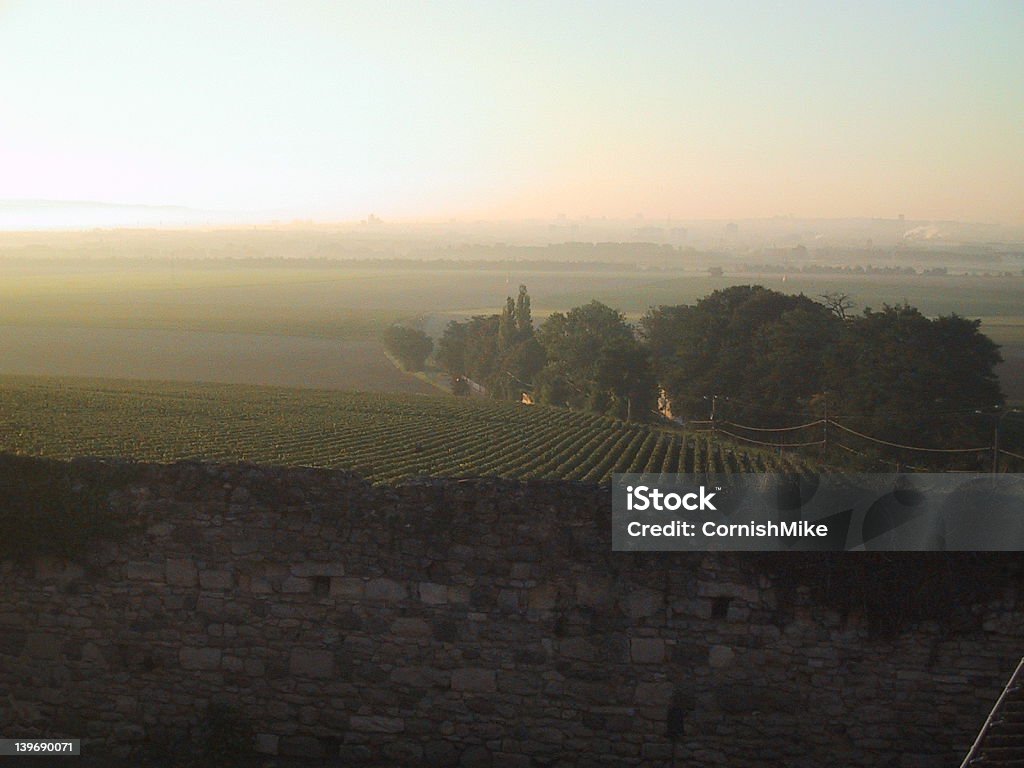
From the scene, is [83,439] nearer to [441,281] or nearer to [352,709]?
[352,709]

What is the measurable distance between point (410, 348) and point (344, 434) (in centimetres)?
4872

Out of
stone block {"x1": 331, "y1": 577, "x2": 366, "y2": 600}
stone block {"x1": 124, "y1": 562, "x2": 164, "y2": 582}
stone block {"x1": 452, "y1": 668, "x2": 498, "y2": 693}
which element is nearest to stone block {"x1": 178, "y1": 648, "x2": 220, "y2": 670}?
stone block {"x1": 124, "y1": 562, "x2": 164, "y2": 582}

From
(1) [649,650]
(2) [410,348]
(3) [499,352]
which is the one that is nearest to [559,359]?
(3) [499,352]

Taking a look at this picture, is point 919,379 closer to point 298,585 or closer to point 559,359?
point 559,359

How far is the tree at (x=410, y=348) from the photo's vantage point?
3329 inches

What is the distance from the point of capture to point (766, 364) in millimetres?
50594

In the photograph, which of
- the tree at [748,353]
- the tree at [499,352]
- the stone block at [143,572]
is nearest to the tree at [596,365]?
the tree at [748,353]

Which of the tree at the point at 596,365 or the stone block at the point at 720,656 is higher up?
the stone block at the point at 720,656

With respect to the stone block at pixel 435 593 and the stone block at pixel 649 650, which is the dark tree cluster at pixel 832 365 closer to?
the stone block at pixel 649 650

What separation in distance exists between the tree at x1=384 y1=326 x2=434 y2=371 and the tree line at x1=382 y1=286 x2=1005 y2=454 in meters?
7.04

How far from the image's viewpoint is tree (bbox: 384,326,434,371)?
84562 millimetres

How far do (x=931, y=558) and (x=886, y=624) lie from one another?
55 cm

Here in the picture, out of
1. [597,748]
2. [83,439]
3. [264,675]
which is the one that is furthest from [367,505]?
[83,439]

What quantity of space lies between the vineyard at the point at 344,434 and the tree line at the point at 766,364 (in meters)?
5.92
